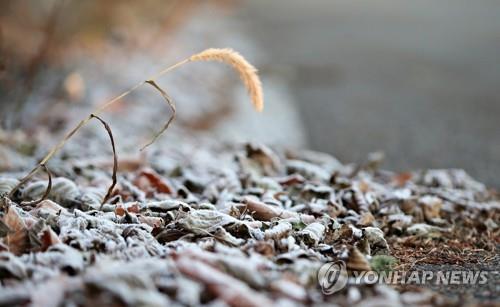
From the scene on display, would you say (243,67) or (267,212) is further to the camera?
(267,212)

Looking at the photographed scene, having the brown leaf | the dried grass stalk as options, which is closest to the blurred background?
the brown leaf

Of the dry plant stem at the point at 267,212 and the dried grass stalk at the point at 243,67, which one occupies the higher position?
the dried grass stalk at the point at 243,67

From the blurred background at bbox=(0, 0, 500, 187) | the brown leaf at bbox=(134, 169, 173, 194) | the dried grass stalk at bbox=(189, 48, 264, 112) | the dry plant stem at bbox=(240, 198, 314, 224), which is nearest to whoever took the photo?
the dried grass stalk at bbox=(189, 48, 264, 112)

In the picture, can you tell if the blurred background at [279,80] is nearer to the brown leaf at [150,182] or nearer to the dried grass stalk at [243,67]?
the brown leaf at [150,182]

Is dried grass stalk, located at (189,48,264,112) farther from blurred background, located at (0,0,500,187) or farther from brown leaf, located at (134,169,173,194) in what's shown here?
blurred background, located at (0,0,500,187)

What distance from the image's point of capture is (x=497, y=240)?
91.7 inches

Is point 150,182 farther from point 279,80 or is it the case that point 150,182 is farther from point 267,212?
point 279,80

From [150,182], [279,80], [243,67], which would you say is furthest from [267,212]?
[279,80]

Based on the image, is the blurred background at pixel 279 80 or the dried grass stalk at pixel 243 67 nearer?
the dried grass stalk at pixel 243 67

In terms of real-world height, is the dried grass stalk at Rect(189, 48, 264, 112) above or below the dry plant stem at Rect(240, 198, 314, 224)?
above

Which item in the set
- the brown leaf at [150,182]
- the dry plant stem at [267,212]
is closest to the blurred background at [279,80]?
the brown leaf at [150,182]

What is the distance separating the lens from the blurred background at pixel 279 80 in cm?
475

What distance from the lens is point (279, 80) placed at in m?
7.51

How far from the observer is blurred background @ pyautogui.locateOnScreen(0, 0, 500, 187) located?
475 centimetres
